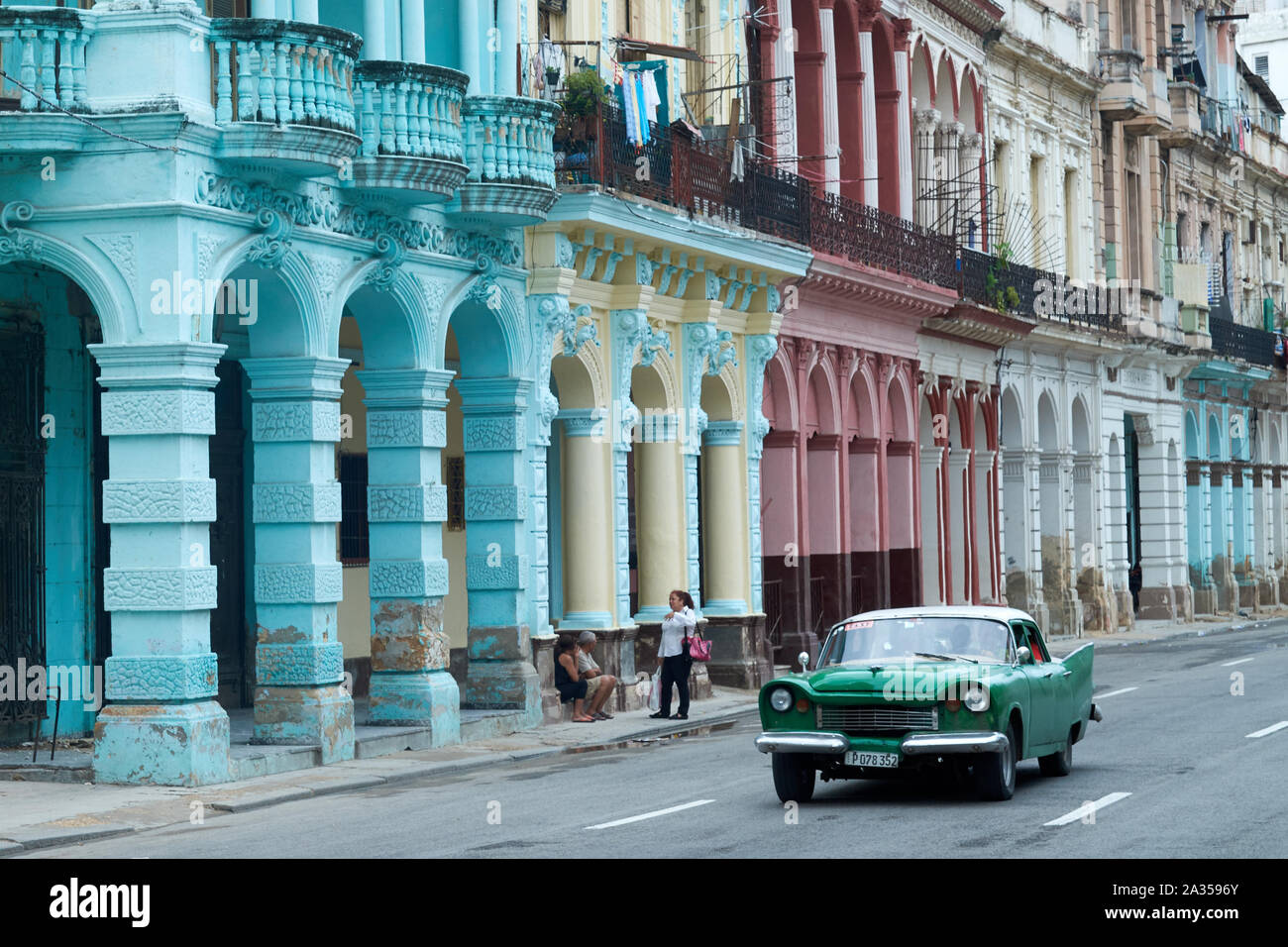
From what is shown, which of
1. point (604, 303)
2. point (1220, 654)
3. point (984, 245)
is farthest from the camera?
point (984, 245)

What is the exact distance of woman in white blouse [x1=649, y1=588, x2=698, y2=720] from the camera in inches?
984

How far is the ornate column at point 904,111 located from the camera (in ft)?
122

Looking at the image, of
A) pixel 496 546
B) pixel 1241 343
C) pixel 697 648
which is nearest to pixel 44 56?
pixel 496 546

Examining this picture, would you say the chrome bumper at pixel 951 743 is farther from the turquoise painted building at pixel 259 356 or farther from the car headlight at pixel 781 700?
the turquoise painted building at pixel 259 356

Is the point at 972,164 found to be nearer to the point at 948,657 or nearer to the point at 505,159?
the point at 505,159

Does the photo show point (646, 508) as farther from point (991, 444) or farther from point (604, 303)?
point (991, 444)

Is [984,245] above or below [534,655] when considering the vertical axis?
above

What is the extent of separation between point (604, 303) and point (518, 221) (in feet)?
11.5

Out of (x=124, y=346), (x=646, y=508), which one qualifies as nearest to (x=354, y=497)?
(x=646, y=508)

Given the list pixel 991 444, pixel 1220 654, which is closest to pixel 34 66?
pixel 1220 654

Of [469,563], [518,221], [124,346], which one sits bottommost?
[469,563]

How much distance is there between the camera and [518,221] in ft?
76.5
